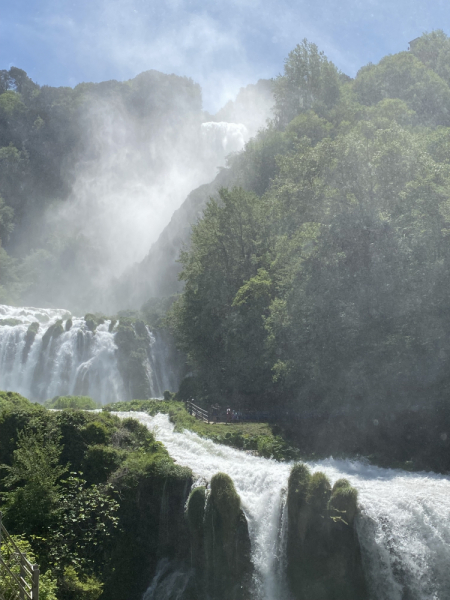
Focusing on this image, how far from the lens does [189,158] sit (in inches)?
5512

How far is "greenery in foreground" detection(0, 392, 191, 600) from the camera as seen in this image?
19859 millimetres

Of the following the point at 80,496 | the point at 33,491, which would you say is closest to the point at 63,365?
the point at 80,496

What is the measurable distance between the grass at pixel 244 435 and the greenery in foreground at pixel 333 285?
15.5 feet

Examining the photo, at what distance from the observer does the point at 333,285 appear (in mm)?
32406

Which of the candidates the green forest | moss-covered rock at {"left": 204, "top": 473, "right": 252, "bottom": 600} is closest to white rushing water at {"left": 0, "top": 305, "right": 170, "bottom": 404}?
the green forest

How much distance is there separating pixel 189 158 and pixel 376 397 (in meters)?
119

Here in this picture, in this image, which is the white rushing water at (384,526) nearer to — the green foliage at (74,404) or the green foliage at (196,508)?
the green foliage at (196,508)

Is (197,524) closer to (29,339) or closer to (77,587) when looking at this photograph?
(77,587)

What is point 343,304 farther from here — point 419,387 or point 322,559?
point 322,559

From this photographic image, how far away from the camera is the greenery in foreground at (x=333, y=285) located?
97.6ft

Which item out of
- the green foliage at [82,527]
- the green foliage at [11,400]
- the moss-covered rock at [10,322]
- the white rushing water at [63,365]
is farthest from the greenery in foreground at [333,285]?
the moss-covered rock at [10,322]

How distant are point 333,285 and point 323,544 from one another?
1701 centimetres

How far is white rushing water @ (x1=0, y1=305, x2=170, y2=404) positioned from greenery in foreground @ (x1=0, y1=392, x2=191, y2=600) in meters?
30.7

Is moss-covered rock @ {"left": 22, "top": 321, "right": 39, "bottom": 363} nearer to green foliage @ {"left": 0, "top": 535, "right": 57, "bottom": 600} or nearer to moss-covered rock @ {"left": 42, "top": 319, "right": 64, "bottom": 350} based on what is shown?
moss-covered rock @ {"left": 42, "top": 319, "right": 64, "bottom": 350}
